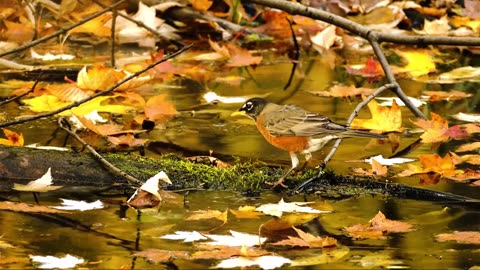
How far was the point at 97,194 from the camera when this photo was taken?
466cm

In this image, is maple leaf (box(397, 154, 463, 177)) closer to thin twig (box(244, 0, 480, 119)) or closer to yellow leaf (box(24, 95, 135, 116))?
thin twig (box(244, 0, 480, 119))

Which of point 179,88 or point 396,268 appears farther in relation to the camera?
point 179,88

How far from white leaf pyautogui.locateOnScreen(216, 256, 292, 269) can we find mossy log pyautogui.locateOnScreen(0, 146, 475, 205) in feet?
3.71

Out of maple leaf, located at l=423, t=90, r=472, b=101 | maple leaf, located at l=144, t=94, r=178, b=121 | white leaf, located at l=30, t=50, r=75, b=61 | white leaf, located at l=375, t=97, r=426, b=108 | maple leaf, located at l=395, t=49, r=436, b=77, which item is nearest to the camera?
maple leaf, located at l=144, t=94, r=178, b=121

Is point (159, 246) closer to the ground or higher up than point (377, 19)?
closer to the ground

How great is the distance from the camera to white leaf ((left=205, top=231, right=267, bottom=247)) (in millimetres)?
3879

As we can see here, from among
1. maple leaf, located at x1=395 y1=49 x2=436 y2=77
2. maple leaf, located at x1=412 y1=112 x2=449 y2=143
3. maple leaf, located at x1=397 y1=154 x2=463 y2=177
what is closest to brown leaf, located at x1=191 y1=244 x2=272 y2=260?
maple leaf, located at x1=397 y1=154 x2=463 y2=177

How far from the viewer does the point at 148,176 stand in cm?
477

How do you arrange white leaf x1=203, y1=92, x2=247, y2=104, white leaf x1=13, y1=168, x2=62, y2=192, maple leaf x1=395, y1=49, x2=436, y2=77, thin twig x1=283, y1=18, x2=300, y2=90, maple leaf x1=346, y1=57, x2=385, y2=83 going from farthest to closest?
1. maple leaf x1=395, y1=49, x2=436, y2=77
2. maple leaf x1=346, y1=57, x2=385, y2=83
3. thin twig x1=283, y1=18, x2=300, y2=90
4. white leaf x1=203, y1=92, x2=247, y2=104
5. white leaf x1=13, y1=168, x2=62, y2=192

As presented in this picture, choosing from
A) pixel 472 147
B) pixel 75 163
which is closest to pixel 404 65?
pixel 472 147

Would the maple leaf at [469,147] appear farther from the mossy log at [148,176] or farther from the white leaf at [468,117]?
the mossy log at [148,176]

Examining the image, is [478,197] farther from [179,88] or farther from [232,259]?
[179,88]

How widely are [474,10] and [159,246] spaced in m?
7.55

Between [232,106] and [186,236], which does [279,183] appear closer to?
[186,236]
